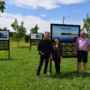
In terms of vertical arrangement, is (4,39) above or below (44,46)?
above

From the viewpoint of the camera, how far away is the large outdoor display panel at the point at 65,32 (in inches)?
250

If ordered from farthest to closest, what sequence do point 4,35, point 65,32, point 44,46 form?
point 4,35 < point 65,32 < point 44,46

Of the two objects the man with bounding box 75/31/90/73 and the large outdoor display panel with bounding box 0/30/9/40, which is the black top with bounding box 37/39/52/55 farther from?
the large outdoor display panel with bounding box 0/30/9/40

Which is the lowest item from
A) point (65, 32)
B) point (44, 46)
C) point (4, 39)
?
point (44, 46)

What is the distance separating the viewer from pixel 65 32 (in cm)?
654

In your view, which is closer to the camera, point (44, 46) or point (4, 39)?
point (44, 46)

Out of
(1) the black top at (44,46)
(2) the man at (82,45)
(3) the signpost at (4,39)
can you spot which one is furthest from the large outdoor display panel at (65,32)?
(3) the signpost at (4,39)

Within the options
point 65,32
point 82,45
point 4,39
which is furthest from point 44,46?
point 4,39

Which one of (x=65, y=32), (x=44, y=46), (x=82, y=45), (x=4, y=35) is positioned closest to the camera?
(x=44, y=46)

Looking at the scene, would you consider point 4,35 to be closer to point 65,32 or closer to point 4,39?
point 4,39

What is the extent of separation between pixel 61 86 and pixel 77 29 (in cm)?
337

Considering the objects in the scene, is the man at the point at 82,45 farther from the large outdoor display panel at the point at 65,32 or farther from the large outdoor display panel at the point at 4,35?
the large outdoor display panel at the point at 4,35

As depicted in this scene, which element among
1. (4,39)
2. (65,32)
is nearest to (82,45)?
(65,32)

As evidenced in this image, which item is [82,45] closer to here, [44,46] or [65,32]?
[65,32]
